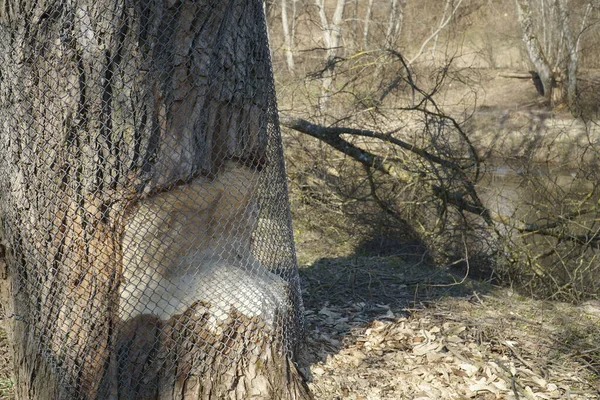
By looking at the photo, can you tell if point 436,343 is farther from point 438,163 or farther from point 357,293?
point 438,163

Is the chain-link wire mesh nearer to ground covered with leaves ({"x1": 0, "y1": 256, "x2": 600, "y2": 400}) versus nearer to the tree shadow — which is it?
ground covered with leaves ({"x1": 0, "y1": 256, "x2": 600, "y2": 400})

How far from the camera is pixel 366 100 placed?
7164 mm

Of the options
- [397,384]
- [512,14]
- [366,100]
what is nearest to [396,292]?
[397,384]

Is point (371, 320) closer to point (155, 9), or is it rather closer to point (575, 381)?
point (575, 381)

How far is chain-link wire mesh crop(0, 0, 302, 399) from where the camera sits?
8.03ft

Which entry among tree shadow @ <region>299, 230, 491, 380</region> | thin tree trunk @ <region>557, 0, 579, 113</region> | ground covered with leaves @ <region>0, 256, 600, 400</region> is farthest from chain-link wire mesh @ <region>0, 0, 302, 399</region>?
thin tree trunk @ <region>557, 0, 579, 113</region>

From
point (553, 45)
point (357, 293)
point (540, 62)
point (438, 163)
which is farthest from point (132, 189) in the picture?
point (540, 62)

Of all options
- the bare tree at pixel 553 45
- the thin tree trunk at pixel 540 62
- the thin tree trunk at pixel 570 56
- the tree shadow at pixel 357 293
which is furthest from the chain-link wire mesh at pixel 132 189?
the thin tree trunk at pixel 540 62

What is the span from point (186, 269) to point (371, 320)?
4.47 feet

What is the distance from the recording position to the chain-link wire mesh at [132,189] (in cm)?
245

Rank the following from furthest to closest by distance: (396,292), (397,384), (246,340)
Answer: (396,292), (397,384), (246,340)

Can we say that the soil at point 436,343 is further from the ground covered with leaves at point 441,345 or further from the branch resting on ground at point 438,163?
the branch resting on ground at point 438,163

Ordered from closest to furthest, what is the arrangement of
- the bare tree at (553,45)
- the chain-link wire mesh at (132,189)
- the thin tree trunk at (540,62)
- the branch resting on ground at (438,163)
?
the chain-link wire mesh at (132,189) < the branch resting on ground at (438,163) < the bare tree at (553,45) < the thin tree trunk at (540,62)

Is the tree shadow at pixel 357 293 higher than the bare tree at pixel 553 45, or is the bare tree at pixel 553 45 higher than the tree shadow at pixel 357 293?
the bare tree at pixel 553 45
